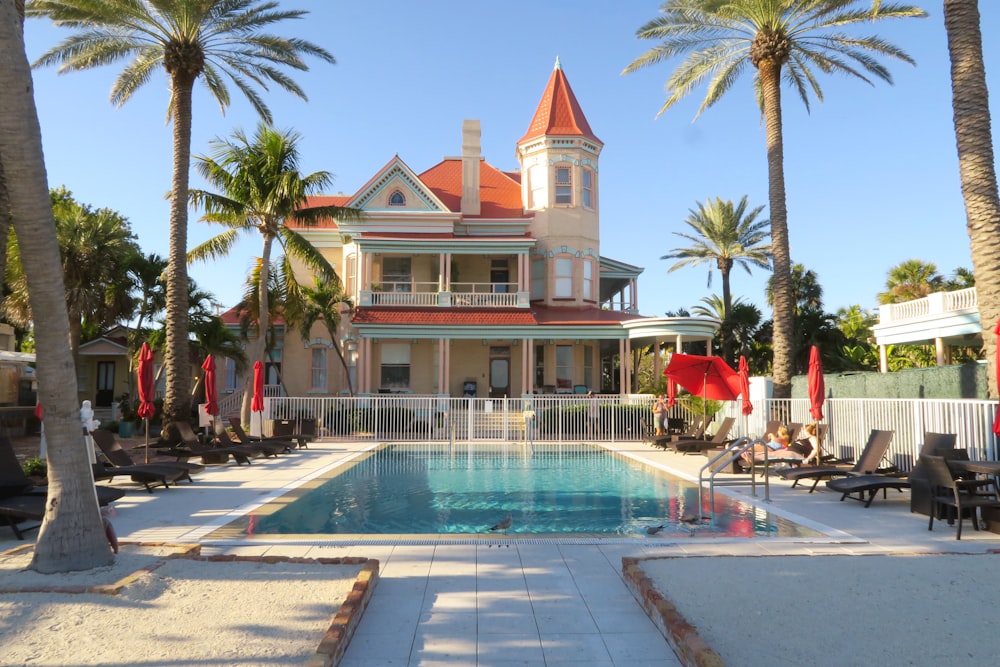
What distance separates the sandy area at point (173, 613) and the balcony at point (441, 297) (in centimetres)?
2295

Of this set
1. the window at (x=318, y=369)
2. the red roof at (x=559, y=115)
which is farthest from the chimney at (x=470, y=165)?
the window at (x=318, y=369)

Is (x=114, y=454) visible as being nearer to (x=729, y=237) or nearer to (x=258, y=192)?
(x=258, y=192)

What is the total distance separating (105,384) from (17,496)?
30.1 m

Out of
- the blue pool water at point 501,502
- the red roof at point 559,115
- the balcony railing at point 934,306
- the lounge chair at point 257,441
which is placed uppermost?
the red roof at point 559,115

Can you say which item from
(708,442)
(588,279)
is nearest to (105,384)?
(588,279)

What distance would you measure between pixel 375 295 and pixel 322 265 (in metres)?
4.62

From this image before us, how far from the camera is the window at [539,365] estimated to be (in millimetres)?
30250

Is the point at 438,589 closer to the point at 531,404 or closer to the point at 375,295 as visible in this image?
the point at 531,404

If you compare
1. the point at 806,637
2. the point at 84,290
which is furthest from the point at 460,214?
the point at 806,637

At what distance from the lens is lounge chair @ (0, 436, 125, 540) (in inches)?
300

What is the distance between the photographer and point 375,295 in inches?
1147

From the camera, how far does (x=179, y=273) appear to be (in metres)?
18.8

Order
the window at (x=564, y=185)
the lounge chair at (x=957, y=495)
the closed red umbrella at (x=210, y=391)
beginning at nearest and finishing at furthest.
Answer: the lounge chair at (x=957, y=495) → the closed red umbrella at (x=210, y=391) → the window at (x=564, y=185)

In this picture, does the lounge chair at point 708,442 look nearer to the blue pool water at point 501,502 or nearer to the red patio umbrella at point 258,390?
the blue pool water at point 501,502
